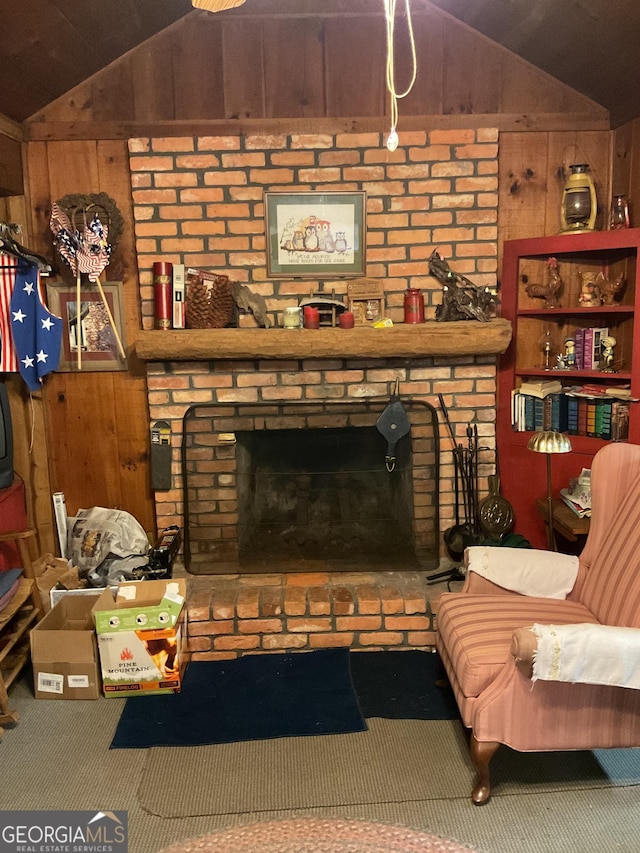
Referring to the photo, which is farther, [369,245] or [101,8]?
[369,245]

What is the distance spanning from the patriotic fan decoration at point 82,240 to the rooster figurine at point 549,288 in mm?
1998

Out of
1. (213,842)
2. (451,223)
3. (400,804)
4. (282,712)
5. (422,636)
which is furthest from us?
(451,223)

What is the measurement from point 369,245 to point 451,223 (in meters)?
0.40

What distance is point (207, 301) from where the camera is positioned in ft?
9.66

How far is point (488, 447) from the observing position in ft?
10.3

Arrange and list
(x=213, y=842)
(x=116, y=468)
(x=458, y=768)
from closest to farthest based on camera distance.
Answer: (x=213, y=842), (x=458, y=768), (x=116, y=468)

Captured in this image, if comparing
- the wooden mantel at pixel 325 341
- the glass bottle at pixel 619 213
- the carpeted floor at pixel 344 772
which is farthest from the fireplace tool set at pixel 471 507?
the glass bottle at pixel 619 213

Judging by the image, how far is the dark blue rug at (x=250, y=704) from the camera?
2.28m

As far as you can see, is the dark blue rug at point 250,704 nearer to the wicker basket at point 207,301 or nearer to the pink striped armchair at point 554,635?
the pink striped armchair at point 554,635

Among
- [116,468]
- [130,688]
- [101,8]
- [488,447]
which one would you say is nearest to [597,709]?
[488,447]

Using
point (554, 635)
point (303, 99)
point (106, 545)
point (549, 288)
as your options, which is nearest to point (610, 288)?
point (549, 288)

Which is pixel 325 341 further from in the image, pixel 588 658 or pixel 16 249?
pixel 588 658

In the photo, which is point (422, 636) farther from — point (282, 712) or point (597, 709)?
point (597, 709)
